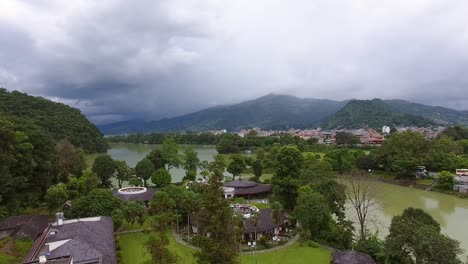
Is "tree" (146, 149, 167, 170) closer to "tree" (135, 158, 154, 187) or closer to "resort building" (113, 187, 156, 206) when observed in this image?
"tree" (135, 158, 154, 187)

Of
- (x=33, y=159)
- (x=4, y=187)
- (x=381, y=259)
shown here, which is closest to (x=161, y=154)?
(x=33, y=159)

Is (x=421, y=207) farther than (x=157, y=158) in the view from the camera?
No

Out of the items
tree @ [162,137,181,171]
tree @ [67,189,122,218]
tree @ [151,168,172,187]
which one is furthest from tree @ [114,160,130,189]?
tree @ [67,189,122,218]

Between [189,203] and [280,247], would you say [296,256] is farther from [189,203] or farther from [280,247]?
[189,203]

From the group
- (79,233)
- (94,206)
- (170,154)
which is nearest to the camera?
(79,233)

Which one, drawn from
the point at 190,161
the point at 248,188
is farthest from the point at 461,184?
the point at 190,161

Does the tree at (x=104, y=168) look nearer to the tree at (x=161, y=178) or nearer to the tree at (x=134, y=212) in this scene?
the tree at (x=161, y=178)
